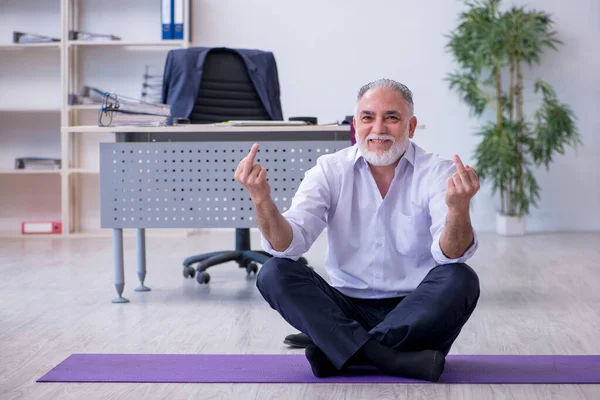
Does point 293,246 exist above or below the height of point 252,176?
below

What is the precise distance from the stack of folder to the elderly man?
3.94 ft

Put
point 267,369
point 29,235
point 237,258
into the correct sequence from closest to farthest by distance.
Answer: point 267,369
point 237,258
point 29,235

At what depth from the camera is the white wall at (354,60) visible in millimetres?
6371

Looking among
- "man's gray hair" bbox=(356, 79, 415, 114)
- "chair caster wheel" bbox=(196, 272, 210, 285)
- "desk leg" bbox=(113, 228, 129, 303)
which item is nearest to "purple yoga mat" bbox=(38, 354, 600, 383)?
"man's gray hair" bbox=(356, 79, 415, 114)

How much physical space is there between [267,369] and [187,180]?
54.3 inches

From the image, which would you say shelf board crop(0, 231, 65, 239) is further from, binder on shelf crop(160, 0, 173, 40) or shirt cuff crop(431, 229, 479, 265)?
shirt cuff crop(431, 229, 479, 265)

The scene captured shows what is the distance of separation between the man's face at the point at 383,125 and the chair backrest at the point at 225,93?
6.90 ft

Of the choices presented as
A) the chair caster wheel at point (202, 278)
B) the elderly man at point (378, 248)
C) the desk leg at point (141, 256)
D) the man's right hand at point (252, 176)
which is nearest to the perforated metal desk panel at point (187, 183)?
the desk leg at point (141, 256)

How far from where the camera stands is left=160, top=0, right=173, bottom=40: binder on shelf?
616cm

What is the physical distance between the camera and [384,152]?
8.33 feet

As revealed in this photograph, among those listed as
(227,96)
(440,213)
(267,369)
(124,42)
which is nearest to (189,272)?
(227,96)

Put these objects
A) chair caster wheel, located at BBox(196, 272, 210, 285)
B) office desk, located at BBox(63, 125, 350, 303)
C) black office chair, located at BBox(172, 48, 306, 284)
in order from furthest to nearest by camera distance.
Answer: black office chair, located at BBox(172, 48, 306, 284), chair caster wheel, located at BBox(196, 272, 210, 285), office desk, located at BBox(63, 125, 350, 303)

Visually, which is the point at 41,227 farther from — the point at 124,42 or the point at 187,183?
the point at 187,183

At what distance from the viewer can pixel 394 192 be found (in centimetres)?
258
